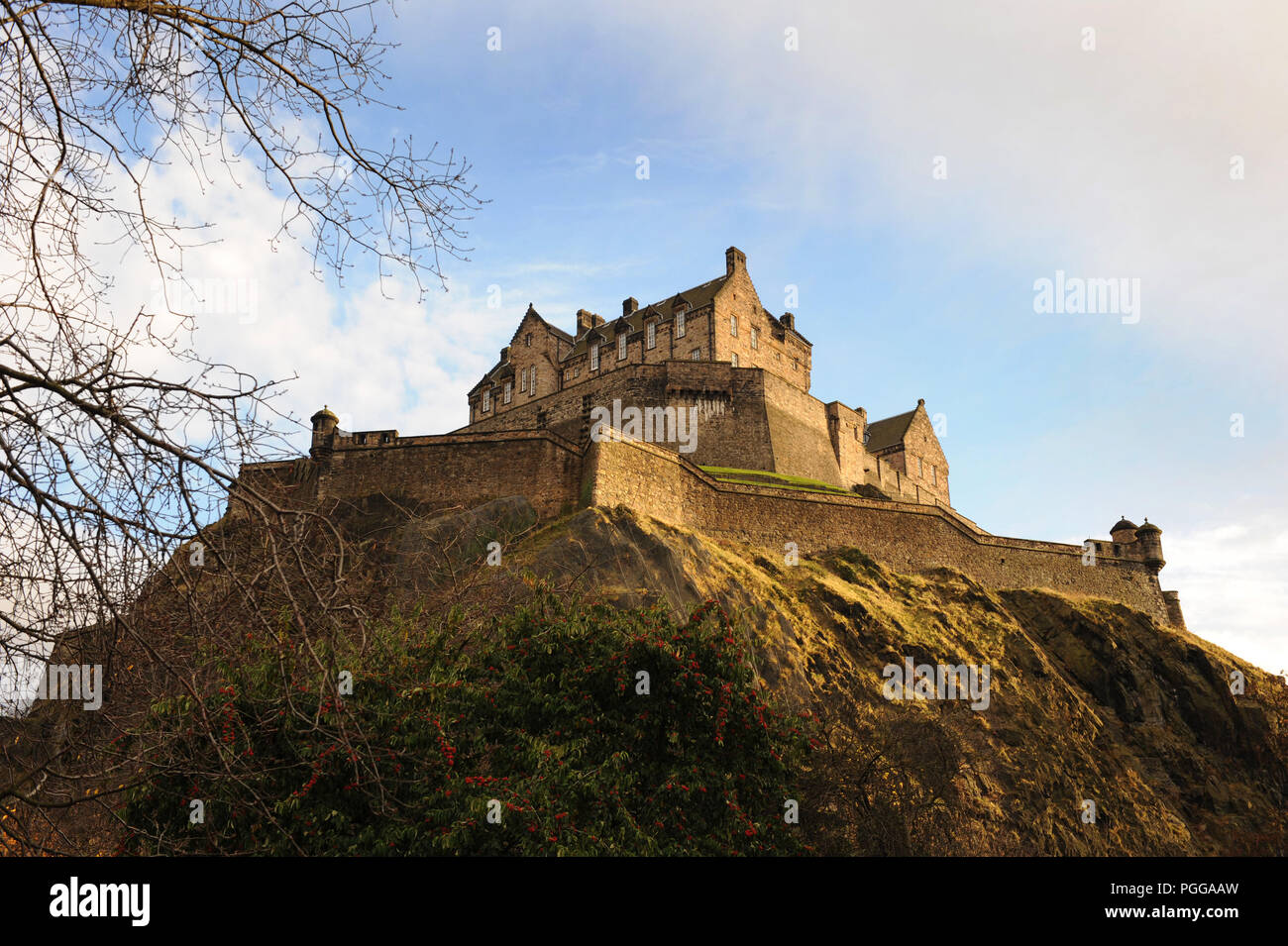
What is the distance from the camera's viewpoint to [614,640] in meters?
13.7

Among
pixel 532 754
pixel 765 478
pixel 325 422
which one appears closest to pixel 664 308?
pixel 765 478

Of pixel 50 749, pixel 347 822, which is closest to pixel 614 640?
pixel 347 822

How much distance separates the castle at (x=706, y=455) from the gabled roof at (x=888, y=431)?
145 millimetres

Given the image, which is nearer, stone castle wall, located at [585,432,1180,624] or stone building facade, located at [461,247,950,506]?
stone castle wall, located at [585,432,1180,624]

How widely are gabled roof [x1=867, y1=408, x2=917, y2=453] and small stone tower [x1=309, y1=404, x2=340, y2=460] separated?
111ft

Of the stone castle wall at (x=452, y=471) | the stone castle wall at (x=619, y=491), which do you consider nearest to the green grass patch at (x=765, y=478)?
the stone castle wall at (x=619, y=491)

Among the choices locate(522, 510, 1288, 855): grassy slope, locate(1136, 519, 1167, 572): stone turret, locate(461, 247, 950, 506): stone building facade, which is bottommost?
locate(522, 510, 1288, 855): grassy slope

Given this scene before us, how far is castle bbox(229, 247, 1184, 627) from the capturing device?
102 feet

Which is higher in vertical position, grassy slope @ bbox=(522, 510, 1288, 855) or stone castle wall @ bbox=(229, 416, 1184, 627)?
stone castle wall @ bbox=(229, 416, 1184, 627)

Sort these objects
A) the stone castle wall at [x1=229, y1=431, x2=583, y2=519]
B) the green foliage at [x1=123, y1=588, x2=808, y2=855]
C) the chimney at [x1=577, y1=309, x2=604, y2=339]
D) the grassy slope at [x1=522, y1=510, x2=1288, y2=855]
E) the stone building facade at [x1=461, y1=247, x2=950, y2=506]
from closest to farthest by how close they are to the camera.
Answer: the green foliage at [x1=123, y1=588, x2=808, y2=855] < the grassy slope at [x1=522, y1=510, x2=1288, y2=855] < the stone castle wall at [x1=229, y1=431, x2=583, y2=519] < the stone building facade at [x1=461, y1=247, x2=950, y2=506] < the chimney at [x1=577, y1=309, x2=604, y2=339]

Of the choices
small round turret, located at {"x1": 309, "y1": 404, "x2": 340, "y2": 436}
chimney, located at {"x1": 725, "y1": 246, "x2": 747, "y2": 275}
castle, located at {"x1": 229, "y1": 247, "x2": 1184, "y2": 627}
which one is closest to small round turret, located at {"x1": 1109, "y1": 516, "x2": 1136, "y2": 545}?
castle, located at {"x1": 229, "y1": 247, "x2": 1184, "y2": 627}

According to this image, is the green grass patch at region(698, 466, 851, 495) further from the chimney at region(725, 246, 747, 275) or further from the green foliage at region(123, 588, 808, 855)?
the green foliage at region(123, 588, 808, 855)

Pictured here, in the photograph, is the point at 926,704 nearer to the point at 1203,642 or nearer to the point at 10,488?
the point at 1203,642

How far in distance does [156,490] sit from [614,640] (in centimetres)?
1014
